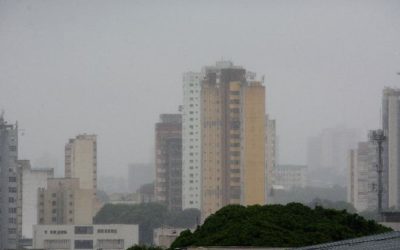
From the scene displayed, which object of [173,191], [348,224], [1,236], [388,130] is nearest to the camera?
[348,224]

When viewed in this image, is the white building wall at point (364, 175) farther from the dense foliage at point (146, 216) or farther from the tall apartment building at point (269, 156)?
the dense foliage at point (146, 216)

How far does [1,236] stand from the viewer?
394ft

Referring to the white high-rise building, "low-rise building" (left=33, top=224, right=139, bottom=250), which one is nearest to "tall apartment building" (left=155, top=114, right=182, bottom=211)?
the white high-rise building

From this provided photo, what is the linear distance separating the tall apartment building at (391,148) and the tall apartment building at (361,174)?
17.9 meters

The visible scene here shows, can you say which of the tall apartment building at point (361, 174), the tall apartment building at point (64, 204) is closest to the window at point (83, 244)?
the tall apartment building at point (64, 204)

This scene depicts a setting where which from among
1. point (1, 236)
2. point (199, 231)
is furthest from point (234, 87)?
point (199, 231)

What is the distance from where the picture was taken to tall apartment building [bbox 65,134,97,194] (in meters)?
158

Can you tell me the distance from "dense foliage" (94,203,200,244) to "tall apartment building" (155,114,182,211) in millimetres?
7254

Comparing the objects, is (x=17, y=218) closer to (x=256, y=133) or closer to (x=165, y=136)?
(x=256, y=133)

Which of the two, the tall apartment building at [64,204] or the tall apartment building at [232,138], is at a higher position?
the tall apartment building at [232,138]

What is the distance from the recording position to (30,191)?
161875 millimetres

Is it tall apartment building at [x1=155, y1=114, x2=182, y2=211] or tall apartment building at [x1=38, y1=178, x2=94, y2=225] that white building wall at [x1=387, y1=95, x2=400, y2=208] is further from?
tall apartment building at [x1=38, y1=178, x2=94, y2=225]

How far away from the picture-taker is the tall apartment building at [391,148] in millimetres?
145375

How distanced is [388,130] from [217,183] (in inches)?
546
